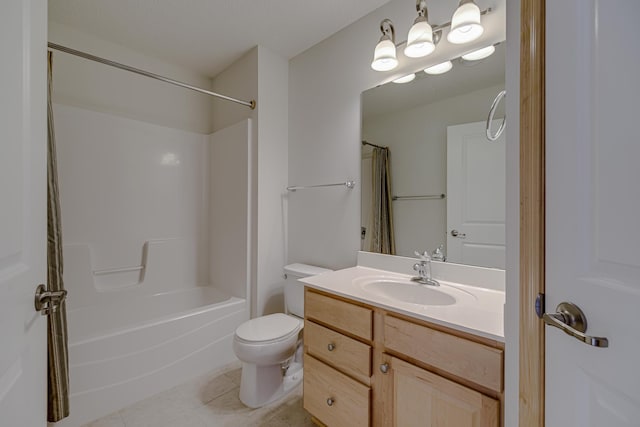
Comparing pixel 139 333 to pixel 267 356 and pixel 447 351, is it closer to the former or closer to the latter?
pixel 267 356

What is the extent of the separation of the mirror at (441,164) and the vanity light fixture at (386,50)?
0.45 feet

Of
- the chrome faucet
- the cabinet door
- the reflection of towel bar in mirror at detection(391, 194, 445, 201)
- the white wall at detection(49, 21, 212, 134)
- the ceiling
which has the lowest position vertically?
the cabinet door

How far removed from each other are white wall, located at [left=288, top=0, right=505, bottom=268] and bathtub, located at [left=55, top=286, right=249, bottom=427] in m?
0.82

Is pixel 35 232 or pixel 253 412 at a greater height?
pixel 35 232

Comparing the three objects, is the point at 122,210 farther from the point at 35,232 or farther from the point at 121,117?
the point at 35,232

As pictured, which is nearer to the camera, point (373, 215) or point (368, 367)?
point (368, 367)

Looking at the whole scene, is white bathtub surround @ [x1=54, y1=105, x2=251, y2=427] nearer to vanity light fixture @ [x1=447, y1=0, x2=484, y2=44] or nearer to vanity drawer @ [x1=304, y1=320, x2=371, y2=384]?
vanity drawer @ [x1=304, y1=320, x2=371, y2=384]

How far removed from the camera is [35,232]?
749 millimetres

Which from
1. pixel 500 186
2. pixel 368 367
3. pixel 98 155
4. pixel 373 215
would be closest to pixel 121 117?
pixel 98 155

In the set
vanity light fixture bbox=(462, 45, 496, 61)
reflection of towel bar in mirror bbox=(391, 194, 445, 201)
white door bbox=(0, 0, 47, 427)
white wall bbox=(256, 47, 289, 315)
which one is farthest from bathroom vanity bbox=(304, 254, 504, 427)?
vanity light fixture bbox=(462, 45, 496, 61)
